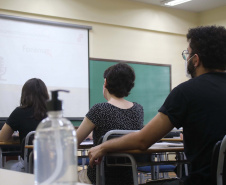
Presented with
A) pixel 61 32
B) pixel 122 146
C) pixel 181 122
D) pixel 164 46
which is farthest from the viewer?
pixel 164 46

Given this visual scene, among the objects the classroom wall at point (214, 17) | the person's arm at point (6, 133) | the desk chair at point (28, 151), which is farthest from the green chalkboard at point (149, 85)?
the desk chair at point (28, 151)

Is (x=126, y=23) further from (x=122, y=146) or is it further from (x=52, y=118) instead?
(x=52, y=118)

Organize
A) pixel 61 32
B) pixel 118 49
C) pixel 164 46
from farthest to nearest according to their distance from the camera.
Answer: pixel 164 46
pixel 118 49
pixel 61 32

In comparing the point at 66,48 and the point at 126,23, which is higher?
the point at 126,23

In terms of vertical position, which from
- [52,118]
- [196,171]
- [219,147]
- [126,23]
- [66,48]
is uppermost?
[126,23]

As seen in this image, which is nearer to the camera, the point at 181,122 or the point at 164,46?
the point at 181,122

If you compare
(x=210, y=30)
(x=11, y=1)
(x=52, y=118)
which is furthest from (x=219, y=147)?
(x=11, y=1)

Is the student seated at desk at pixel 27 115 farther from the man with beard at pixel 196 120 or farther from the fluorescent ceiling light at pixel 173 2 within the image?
the fluorescent ceiling light at pixel 173 2

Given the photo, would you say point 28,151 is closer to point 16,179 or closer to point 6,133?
point 6,133

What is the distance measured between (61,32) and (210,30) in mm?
4605

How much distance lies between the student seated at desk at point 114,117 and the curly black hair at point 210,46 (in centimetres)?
84

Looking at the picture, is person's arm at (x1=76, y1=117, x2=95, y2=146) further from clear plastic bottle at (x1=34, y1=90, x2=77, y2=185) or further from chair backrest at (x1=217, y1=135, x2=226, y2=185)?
clear plastic bottle at (x1=34, y1=90, x2=77, y2=185)

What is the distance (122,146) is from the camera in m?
1.77

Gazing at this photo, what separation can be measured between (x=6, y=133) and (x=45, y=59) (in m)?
2.82
